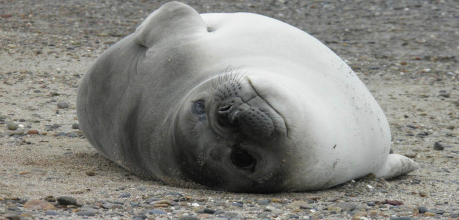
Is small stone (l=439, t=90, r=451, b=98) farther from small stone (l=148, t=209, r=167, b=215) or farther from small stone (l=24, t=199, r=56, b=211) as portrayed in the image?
small stone (l=24, t=199, r=56, b=211)

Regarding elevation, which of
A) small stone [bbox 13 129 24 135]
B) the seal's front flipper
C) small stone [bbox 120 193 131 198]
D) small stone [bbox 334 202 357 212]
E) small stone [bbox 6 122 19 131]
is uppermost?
the seal's front flipper

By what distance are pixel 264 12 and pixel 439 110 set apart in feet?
17.7

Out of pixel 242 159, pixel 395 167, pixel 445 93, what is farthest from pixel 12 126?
pixel 445 93

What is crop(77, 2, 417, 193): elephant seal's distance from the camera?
11.6 feet

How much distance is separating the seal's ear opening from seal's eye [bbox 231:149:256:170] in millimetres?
1214

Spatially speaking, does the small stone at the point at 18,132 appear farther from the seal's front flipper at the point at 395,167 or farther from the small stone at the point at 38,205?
the seal's front flipper at the point at 395,167

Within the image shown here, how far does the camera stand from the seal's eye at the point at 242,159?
360 centimetres

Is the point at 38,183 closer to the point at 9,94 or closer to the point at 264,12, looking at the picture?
the point at 9,94

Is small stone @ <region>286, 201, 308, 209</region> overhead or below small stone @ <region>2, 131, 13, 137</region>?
below

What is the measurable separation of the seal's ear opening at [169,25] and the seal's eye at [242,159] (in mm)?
1214

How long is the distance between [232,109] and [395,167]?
158cm

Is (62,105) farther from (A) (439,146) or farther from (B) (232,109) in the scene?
(B) (232,109)

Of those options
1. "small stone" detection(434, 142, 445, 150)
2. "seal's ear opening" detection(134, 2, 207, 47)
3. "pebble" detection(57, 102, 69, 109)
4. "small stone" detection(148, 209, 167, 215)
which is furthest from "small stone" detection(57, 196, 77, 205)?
"pebble" detection(57, 102, 69, 109)

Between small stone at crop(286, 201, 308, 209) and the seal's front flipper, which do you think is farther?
the seal's front flipper
